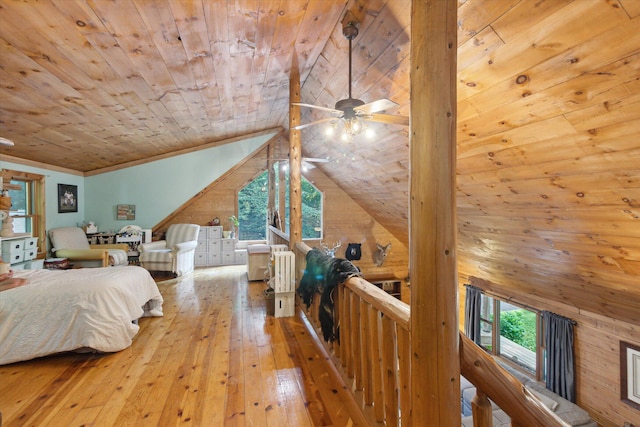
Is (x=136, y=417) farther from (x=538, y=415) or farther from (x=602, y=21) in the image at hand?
(x=602, y=21)

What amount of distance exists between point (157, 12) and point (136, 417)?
2541mm

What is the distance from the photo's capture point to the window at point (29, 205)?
4469 mm

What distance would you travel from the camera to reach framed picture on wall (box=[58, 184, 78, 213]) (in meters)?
5.17

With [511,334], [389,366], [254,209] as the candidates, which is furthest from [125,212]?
[511,334]

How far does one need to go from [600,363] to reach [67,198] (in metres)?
8.89

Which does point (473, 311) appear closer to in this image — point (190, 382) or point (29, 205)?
point (190, 382)

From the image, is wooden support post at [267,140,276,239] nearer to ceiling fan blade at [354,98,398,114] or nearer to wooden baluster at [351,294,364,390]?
ceiling fan blade at [354,98,398,114]

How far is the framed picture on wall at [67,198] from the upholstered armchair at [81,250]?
41cm

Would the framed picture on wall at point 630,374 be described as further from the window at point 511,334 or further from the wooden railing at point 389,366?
the wooden railing at point 389,366

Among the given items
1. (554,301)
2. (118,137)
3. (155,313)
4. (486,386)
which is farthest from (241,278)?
(554,301)

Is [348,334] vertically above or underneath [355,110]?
underneath

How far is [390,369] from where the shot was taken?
1.52m

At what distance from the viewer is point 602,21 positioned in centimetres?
141

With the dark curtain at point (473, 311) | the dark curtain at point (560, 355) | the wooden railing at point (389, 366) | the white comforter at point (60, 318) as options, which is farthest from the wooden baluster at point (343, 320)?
the dark curtain at point (473, 311)
